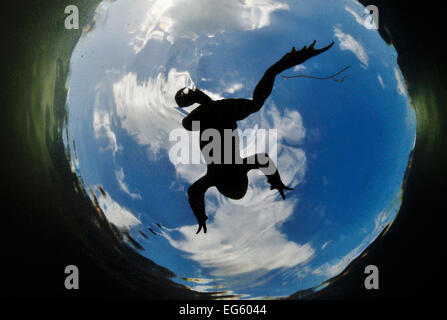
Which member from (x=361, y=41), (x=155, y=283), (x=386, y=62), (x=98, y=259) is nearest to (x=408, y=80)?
(x=386, y=62)

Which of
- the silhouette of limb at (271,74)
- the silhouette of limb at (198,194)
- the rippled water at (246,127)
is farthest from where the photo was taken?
the rippled water at (246,127)

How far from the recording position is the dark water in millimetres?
2947

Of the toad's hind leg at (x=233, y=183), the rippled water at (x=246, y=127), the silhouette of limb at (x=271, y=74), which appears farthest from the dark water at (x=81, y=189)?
the toad's hind leg at (x=233, y=183)

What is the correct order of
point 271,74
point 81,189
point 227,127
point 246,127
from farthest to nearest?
1. point 246,127
2. point 81,189
3. point 227,127
4. point 271,74

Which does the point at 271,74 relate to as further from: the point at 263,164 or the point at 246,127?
the point at 246,127

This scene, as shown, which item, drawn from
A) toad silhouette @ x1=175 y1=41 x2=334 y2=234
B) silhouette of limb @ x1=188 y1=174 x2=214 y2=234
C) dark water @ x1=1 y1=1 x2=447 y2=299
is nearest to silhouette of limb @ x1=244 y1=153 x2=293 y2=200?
toad silhouette @ x1=175 y1=41 x2=334 y2=234

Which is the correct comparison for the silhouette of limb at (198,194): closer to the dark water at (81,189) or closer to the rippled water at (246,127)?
the rippled water at (246,127)

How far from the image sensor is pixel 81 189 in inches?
131

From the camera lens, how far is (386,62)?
3.30 m

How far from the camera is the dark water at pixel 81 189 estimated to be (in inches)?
116

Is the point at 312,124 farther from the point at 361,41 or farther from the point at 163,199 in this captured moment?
the point at 163,199

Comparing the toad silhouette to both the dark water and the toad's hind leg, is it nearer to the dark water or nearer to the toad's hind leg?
the toad's hind leg

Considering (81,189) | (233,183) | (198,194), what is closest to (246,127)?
(233,183)

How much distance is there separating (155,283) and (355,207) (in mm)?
2425
